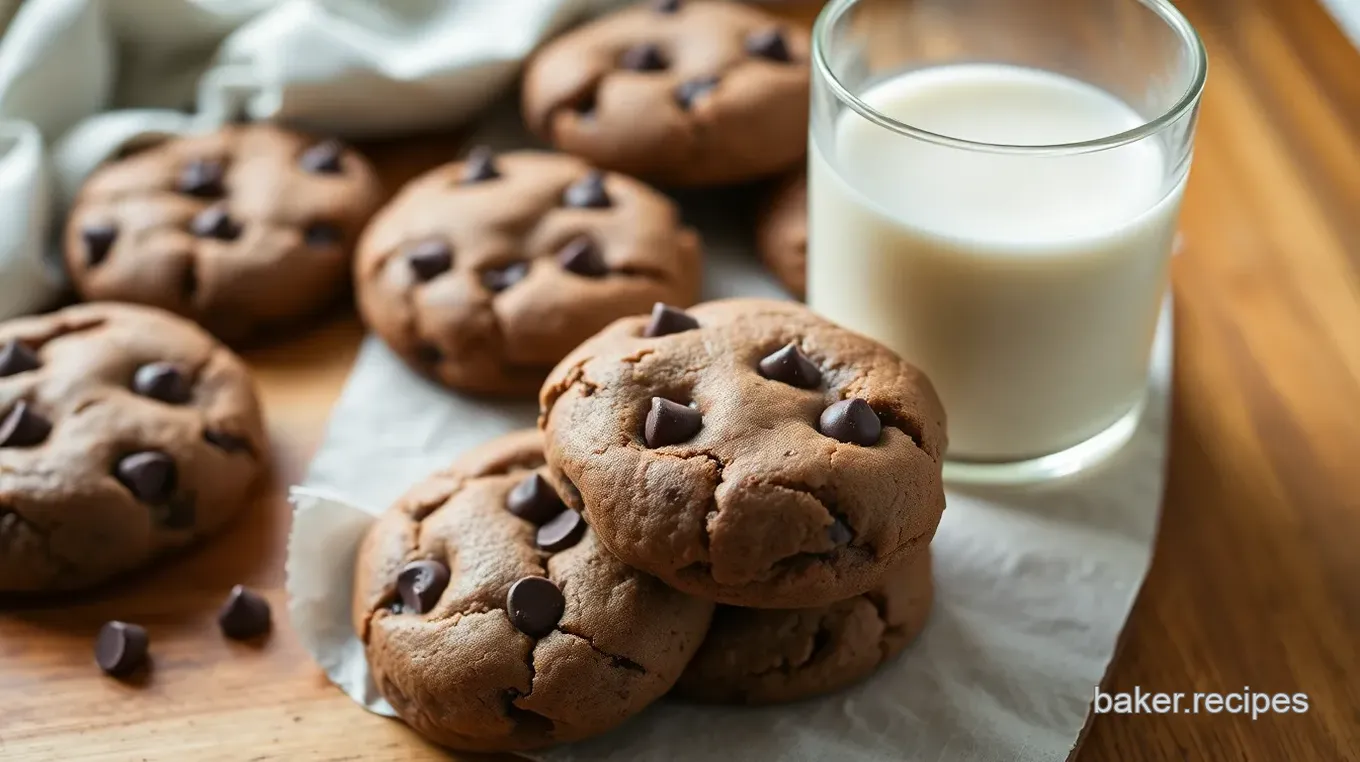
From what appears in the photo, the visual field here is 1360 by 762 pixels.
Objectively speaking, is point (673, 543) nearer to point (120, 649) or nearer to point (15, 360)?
point (120, 649)

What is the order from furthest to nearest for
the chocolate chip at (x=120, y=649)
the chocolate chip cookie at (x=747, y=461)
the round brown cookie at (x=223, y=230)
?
the round brown cookie at (x=223, y=230) < the chocolate chip at (x=120, y=649) < the chocolate chip cookie at (x=747, y=461)

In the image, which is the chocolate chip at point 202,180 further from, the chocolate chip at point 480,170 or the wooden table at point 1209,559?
the chocolate chip at point 480,170

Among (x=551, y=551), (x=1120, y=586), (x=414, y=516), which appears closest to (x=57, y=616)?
(x=414, y=516)

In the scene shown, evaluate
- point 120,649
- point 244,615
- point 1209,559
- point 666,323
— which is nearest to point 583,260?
point 666,323

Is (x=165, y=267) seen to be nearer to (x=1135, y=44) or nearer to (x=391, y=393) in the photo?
(x=391, y=393)

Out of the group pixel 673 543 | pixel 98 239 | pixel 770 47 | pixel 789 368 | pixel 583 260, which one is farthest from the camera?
pixel 770 47

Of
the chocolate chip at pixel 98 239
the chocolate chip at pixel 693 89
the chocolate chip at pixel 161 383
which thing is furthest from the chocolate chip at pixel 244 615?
the chocolate chip at pixel 693 89
